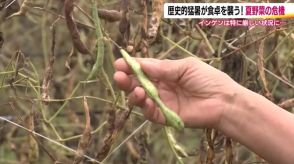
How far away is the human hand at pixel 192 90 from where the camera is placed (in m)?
1.05

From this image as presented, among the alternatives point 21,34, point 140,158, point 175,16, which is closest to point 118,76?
point 175,16

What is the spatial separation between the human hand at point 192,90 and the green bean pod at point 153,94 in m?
0.06

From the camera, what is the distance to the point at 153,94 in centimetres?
92

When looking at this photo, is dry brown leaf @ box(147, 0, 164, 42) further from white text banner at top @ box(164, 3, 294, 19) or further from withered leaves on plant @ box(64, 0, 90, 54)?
white text banner at top @ box(164, 3, 294, 19)

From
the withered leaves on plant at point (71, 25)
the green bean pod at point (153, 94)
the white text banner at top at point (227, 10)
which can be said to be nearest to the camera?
the green bean pod at point (153, 94)

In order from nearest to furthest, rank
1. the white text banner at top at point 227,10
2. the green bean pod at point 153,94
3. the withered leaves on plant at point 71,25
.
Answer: the green bean pod at point 153,94 < the withered leaves on plant at point 71,25 < the white text banner at top at point 227,10

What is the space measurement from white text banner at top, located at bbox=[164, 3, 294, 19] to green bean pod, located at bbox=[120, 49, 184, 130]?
1.29ft

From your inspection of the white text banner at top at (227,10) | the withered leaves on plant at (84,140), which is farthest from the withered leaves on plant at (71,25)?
the white text banner at top at (227,10)

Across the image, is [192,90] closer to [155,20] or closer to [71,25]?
[155,20]

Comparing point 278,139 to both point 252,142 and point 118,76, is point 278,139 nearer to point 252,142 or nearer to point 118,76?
point 252,142

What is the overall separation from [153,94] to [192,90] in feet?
0.55

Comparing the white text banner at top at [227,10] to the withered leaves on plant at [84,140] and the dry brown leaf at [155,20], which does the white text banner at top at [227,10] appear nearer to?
the dry brown leaf at [155,20]

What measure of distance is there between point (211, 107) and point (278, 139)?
0.14 meters

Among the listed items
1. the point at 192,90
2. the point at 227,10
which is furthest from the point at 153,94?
the point at 227,10
